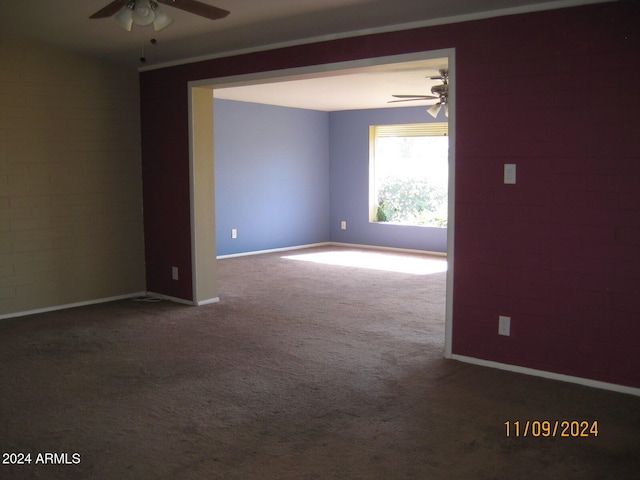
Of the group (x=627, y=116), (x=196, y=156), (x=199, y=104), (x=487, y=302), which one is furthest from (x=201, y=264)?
(x=627, y=116)

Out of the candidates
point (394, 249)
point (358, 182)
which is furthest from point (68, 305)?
point (358, 182)

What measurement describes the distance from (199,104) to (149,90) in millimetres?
686

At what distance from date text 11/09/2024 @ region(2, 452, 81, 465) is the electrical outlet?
267 centimetres

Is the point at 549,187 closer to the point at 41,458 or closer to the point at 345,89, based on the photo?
the point at 41,458

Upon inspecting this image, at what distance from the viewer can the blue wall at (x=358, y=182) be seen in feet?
31.9

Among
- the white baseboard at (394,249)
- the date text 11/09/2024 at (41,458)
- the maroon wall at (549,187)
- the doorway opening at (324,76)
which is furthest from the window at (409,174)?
the date text 11/09/2024 at (41,458)

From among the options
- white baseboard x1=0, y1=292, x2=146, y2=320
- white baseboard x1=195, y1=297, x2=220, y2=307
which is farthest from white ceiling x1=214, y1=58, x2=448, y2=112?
white baseboard x1=0, y1=292, x2=146, y2=320

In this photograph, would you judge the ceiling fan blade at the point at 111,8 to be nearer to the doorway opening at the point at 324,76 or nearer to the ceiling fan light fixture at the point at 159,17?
the ceiling fan light fixture at the point at 159,17

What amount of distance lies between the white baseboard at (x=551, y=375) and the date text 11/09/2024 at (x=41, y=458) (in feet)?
8.37

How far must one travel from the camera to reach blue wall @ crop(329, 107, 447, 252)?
31.9ft

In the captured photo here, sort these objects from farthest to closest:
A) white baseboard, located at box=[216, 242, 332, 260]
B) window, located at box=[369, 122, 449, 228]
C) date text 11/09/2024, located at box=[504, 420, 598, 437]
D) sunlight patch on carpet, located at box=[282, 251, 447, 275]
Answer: window, located at box=[369, 122, 449, 228] < white baseboard, located at box=[216, 242, 332, 260] < sunlight patch on carpet, located at box=[282, 251, 447, 275] < date text 11/09/2024, located at box=[504, 420, 598, 437]

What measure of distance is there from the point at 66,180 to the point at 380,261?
448 cm

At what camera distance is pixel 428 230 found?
954cm

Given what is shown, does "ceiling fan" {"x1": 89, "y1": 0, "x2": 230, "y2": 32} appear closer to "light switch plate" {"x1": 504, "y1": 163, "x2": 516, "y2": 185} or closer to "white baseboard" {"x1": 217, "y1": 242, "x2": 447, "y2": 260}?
"light switch plate" {"x1": 504, "y1": 163, "x2": 516, "y2": 185}
